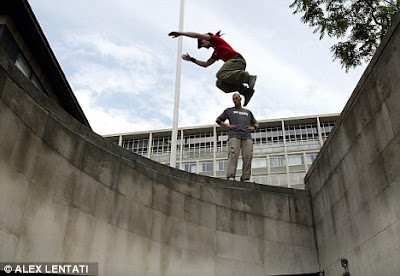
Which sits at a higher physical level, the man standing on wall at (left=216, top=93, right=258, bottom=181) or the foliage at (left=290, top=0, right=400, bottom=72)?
the foliage at (left=290, top=0, right=400, bottom=72)

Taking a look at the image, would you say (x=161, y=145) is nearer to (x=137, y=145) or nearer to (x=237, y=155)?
(x=137, y=145)

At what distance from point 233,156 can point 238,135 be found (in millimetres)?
580

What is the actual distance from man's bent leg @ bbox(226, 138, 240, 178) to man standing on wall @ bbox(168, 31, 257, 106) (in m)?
1.19

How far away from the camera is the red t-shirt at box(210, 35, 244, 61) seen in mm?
9688

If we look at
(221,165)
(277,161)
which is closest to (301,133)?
(277,161)

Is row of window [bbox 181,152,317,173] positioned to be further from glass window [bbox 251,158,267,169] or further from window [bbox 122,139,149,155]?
window [bbox 122,139,149,155]

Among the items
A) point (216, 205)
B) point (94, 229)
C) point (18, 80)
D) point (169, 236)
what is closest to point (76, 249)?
point (94, 229)

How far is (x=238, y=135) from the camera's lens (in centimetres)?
951

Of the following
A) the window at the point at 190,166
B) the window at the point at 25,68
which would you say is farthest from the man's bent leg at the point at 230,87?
the window at the point at 190,166

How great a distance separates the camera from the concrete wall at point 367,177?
524 centimetres

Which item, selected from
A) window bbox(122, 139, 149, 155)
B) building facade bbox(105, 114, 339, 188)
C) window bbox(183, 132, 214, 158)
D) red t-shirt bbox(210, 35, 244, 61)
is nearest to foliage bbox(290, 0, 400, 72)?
red t-shirt bbox(210, 35, 244, 61)

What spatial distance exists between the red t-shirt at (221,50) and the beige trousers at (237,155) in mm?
2111

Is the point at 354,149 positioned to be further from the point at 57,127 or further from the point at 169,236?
the point at 57,127

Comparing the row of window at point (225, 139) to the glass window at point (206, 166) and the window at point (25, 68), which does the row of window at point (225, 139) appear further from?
the window at point (25, 68)
